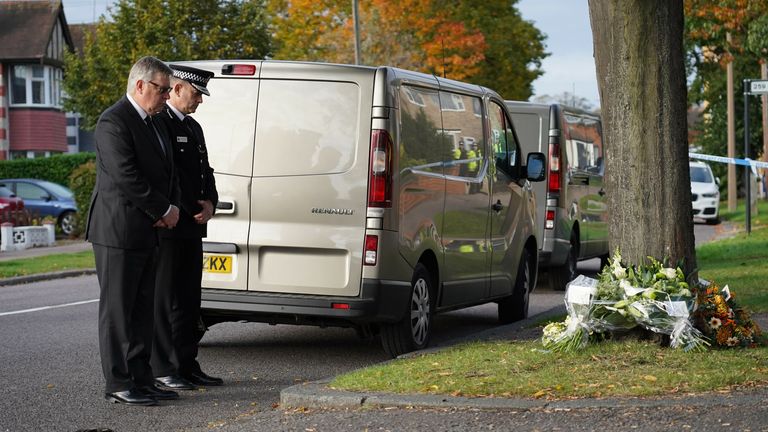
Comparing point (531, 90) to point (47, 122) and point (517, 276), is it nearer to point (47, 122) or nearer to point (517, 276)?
point (47, 122)

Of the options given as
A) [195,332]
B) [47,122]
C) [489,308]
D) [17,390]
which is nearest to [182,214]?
[195,332]

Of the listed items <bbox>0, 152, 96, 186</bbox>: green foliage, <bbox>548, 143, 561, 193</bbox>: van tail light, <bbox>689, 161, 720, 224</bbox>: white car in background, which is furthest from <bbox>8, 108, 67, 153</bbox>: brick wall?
<bbox>548, 143, 561, 193</bbox>: van tail light

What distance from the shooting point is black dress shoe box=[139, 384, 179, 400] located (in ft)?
26.4

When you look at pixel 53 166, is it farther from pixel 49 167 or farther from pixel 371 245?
pixel 371 245

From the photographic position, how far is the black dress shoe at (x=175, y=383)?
28.1ft

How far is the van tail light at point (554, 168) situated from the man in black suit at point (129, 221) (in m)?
8.66

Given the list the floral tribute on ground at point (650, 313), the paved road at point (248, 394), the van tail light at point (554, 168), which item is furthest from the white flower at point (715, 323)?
the van tail light at point (554, 168)

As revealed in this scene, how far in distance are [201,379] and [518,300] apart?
4.51 metres

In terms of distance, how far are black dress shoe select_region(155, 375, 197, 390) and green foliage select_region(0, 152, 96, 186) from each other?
97.4ft

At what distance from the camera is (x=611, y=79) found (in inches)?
354

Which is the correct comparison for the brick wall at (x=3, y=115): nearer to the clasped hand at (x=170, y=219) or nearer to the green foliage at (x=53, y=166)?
the green foliage at (x=53, y=166)

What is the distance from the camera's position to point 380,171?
9.27m

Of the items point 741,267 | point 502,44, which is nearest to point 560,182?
point 741,267

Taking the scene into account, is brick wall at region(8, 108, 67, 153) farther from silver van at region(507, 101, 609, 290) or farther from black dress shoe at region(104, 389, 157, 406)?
black dress shoe at region(104, 389, 157, 406)
